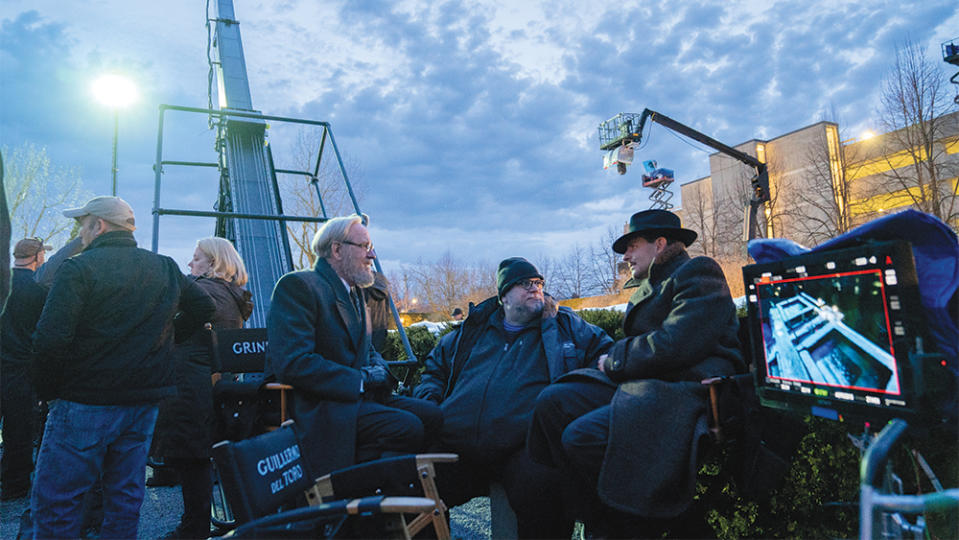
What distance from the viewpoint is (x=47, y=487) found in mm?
2924

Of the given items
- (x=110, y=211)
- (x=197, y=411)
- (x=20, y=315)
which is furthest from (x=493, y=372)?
(x=20, y=315)

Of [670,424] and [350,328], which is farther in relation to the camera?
[350,328]

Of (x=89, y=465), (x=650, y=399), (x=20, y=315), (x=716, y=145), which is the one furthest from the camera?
(x=716, y=145)

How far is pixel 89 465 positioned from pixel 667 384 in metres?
3.11

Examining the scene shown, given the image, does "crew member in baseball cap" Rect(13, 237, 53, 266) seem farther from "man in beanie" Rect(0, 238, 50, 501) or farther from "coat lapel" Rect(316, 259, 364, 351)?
"coat lapel" Rect(316, 259, 364, 351)

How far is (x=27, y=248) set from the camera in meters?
5.29

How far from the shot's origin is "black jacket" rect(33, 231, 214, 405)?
9.72 feet

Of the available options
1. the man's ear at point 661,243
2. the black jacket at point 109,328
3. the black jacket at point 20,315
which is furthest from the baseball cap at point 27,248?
the man's ear at point 661,243

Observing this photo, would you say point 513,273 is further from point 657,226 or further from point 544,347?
point 657,226

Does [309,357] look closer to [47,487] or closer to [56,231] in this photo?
[47,487]

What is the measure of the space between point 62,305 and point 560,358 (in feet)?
9.43

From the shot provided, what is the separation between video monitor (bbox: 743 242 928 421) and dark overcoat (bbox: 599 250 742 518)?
0.56 m

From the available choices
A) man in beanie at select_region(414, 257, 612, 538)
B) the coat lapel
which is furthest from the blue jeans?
man in beanie at select_region(414, 257, 612, 538)

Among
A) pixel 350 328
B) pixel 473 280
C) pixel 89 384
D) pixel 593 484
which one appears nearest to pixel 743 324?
pixel 593 484
